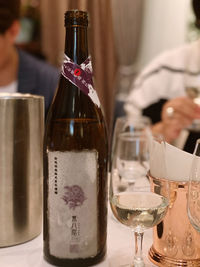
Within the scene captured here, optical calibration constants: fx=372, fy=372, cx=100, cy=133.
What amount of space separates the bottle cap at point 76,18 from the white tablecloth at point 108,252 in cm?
34

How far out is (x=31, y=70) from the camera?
166cm

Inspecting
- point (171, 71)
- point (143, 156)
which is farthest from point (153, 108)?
point (143, 156)

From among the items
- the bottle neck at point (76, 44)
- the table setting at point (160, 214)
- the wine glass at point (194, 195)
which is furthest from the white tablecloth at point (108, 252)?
the bottle neck at point (76, 44)

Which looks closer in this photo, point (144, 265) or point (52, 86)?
point (144, 265)

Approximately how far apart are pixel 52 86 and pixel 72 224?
47.5 inches

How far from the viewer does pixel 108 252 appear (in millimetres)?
559

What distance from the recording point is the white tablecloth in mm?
527

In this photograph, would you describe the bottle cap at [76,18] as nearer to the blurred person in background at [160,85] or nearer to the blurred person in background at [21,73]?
the blurred person in background at [21,73]

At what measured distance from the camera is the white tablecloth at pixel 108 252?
1.73 ft

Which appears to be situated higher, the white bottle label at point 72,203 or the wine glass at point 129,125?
the wine glass at point 129,125

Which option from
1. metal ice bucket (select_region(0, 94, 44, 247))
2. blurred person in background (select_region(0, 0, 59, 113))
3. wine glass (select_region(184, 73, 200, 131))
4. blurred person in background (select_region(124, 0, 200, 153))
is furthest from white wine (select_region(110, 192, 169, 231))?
blurred person in background (select_region(124, 0, 200, 153))

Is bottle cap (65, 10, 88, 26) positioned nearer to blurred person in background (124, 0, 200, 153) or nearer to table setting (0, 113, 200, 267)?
table setting (0, 113, 200, 267)

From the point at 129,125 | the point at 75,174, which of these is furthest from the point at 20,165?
the point at 129,125

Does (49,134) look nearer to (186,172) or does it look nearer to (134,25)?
(186,172)
